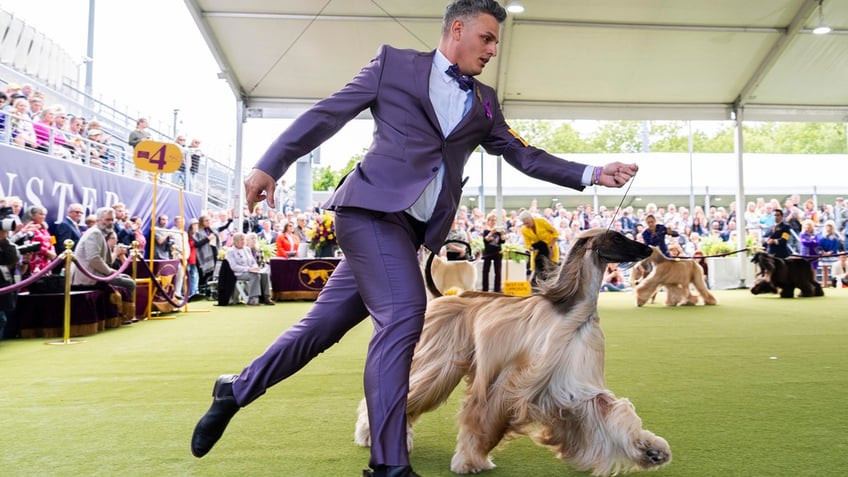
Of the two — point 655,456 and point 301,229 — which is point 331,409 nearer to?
point 655,456

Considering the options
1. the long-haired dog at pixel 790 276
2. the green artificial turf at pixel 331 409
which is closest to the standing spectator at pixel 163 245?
the green artificial turf at pixel 331 409

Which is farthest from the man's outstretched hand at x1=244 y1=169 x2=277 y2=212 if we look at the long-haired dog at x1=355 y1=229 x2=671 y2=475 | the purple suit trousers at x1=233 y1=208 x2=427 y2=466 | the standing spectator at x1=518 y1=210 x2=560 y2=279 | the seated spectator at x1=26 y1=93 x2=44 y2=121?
the seated spectator at x1=26 y1=93 x2=44 y2=121

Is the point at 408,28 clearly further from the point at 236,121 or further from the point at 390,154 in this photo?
the point at 390,154

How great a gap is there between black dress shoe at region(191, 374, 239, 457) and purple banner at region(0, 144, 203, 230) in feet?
25.3

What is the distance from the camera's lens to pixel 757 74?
42.1ft

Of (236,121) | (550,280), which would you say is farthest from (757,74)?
(550,280)

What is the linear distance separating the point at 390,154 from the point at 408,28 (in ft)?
33.5

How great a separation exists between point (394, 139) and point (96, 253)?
272 inches

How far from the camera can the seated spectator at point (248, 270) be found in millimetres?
11750

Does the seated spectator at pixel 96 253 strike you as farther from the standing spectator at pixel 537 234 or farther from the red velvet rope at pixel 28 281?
the standing spectator at pixel 537 234

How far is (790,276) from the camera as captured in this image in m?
12.5

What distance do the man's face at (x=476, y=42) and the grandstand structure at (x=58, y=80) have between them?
10669 mm

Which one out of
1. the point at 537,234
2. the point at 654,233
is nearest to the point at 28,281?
the point at 537,234

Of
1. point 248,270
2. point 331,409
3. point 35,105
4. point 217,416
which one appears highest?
point 35,105
